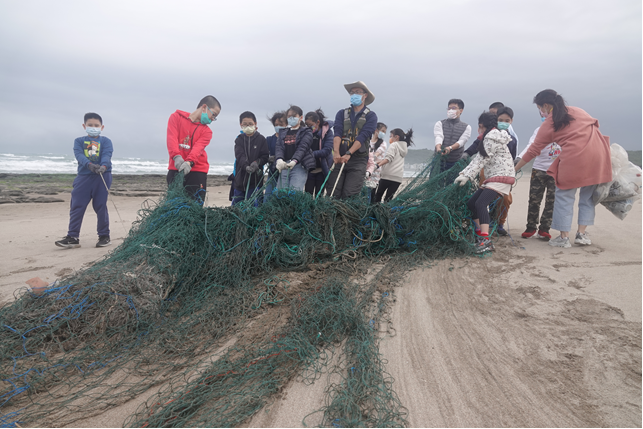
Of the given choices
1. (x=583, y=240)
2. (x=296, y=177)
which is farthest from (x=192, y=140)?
(x=583, y=240)

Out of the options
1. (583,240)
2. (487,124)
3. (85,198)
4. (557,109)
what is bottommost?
(583,240)

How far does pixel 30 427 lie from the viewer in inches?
75.8

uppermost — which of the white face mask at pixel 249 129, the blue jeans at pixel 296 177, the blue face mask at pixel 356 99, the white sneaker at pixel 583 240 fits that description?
the blue face mask at pixel 356 99

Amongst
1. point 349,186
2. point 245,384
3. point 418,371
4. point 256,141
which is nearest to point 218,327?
point 245,384

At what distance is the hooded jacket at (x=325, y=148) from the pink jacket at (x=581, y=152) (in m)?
3.03

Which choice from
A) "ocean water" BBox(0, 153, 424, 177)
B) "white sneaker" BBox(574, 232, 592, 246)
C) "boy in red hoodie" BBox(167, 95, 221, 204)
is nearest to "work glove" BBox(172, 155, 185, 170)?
"boy in red hoodie" BBox(167, 95, 221, 204)

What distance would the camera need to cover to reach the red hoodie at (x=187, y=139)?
4.86 m

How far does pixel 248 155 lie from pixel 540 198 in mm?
4501

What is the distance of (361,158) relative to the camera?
5145 millimetres

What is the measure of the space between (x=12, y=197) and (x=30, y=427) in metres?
12.8

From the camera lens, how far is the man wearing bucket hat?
16.6ft

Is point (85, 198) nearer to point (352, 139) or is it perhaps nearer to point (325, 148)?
point (325, 148)

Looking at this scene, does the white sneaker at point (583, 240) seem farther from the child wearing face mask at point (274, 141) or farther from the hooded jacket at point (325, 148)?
the child wearing face mask at point (274, 141)

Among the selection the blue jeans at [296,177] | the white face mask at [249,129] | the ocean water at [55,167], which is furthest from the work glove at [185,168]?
the ocean water at [55,167]
